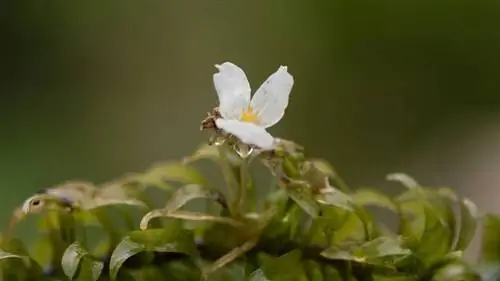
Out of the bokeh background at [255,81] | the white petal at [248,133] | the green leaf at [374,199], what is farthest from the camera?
the bokeh background at [255,81]

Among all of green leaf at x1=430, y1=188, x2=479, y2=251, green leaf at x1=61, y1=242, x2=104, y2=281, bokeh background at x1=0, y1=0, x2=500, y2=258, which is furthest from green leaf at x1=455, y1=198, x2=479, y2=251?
bokeh background at x1=0, y1=0, x2=500, y2=258

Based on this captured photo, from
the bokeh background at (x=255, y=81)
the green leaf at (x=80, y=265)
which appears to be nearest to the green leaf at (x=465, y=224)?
the green leaf at (x=80, y=265)

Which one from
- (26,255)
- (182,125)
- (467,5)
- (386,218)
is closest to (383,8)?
(467,5)

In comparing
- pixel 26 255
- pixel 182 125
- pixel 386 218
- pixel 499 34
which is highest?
pixel 499 34

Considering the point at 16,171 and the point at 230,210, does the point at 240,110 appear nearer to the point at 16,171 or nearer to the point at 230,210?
the point at 230,210

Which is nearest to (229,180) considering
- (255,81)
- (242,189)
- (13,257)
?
(242,189)

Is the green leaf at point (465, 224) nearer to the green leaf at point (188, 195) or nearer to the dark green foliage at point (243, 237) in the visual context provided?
the dark green foliage at point (243, 237)

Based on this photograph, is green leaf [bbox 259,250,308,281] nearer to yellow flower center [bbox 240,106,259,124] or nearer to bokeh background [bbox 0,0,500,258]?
yellow flower center [bbox 240,106,259,124]
